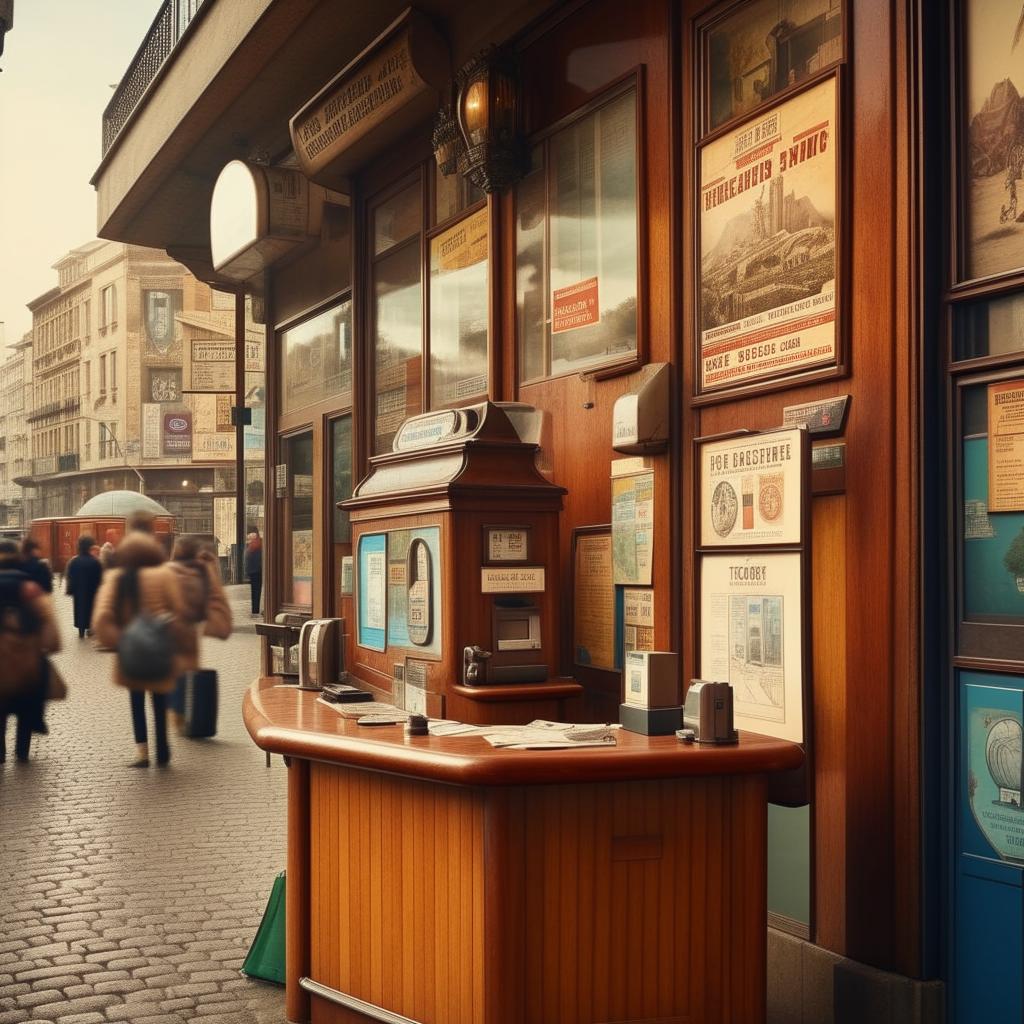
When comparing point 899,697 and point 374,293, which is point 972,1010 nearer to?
point 899,697

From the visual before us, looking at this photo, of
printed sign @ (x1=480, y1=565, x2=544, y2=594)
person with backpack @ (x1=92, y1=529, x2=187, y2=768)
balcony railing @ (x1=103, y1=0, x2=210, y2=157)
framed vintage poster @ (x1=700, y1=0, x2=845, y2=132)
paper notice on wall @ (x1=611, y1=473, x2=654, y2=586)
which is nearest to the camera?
person with backpack @ (x1=92, y1=529, x2=187, y2=768)

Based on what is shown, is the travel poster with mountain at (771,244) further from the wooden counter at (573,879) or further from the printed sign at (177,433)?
the printed sign at (177,433)

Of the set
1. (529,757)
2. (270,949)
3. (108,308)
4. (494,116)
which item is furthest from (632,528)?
(108,308)

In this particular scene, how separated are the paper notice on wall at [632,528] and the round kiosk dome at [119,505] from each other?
2.36 meters

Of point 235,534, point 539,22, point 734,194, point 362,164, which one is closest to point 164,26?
point 235,534

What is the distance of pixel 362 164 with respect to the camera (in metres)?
5.25

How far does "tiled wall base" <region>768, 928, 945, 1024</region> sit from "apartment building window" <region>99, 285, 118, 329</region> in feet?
7.08

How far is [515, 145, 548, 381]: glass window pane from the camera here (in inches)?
155

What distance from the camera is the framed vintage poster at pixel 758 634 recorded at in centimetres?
277

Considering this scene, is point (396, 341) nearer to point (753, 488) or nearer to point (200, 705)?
point (753, 488)

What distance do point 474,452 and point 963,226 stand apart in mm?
1223

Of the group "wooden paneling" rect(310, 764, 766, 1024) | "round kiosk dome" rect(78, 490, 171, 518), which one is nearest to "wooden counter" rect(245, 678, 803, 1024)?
"wooden paneling" rect(310, 764, 766, 1024)

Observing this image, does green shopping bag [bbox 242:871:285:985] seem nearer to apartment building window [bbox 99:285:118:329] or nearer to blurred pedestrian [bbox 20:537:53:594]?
apartment building window [bbox 99:285:118:329]

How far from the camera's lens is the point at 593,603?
3684 millimetres
